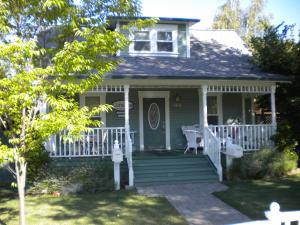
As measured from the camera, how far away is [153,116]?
15.4 meters

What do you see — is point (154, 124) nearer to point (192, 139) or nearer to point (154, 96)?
point (154, 96)

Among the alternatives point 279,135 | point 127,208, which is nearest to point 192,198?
point 127,208

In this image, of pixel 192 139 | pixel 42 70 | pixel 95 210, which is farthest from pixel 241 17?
pixel 42 70

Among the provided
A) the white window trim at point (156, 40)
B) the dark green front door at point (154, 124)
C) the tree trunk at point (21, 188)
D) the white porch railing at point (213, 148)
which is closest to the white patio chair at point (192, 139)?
the white porch railing at point (213, 148)

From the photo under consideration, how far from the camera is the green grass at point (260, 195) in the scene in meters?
8.48

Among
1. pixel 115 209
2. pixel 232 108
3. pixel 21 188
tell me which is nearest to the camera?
pixel 21 188

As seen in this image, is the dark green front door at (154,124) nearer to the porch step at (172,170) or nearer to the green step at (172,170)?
the porch step at (172,170)

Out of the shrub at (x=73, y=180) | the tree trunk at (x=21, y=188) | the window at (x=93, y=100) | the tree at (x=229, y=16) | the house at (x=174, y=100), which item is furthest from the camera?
the tree at (x=229, y=16)

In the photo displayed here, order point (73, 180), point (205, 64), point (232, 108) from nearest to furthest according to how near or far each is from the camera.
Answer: point (73, 180) < point (205, 64) < point (232, 108)

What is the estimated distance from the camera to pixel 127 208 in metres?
8.81

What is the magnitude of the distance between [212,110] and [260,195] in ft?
22.2

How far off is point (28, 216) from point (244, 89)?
9014 millimetres

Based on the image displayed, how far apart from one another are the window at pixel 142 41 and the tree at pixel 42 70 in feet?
26.7

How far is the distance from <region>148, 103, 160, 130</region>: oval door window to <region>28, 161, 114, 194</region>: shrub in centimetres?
435
